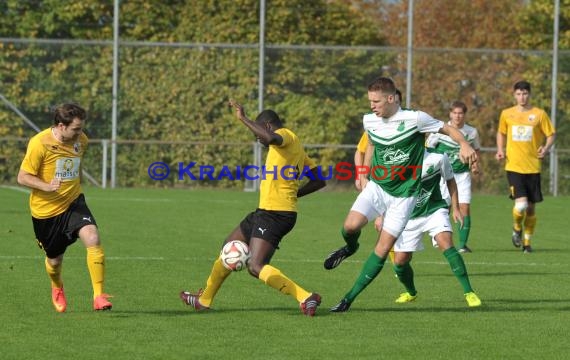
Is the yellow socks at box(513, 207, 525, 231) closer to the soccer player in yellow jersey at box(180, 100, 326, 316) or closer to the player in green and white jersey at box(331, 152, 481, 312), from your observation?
the player in green and white jersey at box(331, 152, 481, 312)

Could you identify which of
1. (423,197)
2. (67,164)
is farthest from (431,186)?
(67,164)

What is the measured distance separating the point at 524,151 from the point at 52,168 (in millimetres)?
8697

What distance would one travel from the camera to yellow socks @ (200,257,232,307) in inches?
392

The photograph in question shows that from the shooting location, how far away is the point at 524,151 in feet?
56.0

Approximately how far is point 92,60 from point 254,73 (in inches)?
151

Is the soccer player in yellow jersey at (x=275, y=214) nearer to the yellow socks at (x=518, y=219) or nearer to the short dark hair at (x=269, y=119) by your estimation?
the short dark hair at (x=269, y=119)

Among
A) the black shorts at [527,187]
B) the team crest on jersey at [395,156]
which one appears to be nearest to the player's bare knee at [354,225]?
the team crest on jersey at [395,156]

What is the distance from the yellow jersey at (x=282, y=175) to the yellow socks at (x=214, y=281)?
0.55m

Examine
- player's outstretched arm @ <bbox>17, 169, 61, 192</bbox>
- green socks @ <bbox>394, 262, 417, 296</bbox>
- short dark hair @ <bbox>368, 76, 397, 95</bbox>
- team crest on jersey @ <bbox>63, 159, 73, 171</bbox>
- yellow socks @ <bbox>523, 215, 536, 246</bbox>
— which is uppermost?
short dark hair @ <bbox>368, 76, 397, 95</bbox>

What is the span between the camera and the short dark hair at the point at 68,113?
9.58m

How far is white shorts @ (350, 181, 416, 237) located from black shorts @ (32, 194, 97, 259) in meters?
2.09

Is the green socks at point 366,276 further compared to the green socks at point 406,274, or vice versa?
the green socks at point 406,274

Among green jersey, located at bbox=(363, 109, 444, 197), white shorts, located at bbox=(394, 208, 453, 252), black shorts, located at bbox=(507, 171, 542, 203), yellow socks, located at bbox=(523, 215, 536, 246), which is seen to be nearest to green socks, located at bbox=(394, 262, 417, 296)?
white shorts, located at bbox=(394, 208, 453, 252)

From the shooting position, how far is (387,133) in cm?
998
